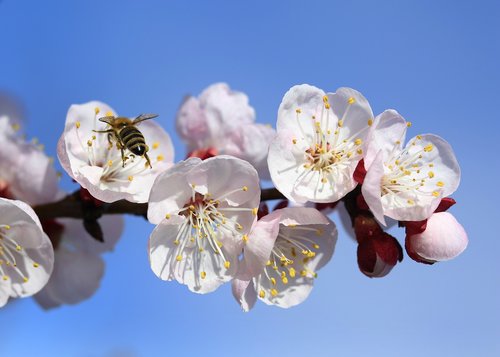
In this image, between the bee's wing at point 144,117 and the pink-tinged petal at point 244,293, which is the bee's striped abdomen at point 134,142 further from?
the pink-tinged petal at point 244,293

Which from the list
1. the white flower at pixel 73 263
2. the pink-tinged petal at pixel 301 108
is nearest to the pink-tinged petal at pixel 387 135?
the pink-tinged petal at pixel 301 108

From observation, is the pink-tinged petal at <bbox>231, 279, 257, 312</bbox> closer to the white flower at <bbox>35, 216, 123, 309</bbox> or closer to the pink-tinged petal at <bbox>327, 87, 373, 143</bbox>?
the pink-tinged petal at <bbox>327, 87, 373, 143</bbox>

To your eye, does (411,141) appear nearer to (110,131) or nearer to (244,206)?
(244,206)

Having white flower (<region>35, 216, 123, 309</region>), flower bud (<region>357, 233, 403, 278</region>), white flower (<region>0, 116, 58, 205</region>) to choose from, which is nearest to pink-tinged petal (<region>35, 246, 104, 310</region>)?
white flower (<region>35, 216, 123, 309</region>)

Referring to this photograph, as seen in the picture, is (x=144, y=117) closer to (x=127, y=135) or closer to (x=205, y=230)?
(x=127, y=135)

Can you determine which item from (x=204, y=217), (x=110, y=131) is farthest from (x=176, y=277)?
(x=110, y=131)
